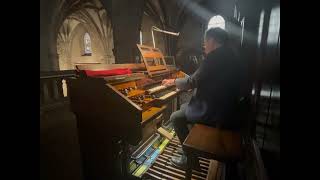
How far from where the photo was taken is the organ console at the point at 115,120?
2387 mm

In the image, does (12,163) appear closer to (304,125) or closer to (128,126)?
(304,125)

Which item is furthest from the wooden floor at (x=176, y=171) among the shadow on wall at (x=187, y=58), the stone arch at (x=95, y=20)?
the stone arch at (x=95, y=20)

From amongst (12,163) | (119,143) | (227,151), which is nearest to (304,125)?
(12,163)

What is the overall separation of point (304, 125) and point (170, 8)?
9.51 meters

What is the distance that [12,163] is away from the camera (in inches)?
29.7

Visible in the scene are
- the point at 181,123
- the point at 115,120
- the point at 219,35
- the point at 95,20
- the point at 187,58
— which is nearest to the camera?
the point at 115,120

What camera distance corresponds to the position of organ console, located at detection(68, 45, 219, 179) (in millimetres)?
→ 2387

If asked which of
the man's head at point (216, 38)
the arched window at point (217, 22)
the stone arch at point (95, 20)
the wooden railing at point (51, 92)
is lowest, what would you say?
the wooden railing at point (51, 92)

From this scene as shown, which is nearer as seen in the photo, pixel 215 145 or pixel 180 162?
pixel 215 145

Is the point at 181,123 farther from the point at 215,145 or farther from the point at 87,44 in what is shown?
the point at 87,44

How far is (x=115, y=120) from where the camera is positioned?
243 centimetres

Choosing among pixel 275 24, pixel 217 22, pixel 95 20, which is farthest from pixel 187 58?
pixel 275 24

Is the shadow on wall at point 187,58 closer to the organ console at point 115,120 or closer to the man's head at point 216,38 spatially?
the organ console at point 115,120

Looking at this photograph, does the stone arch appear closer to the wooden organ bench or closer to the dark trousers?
the dark trousers
